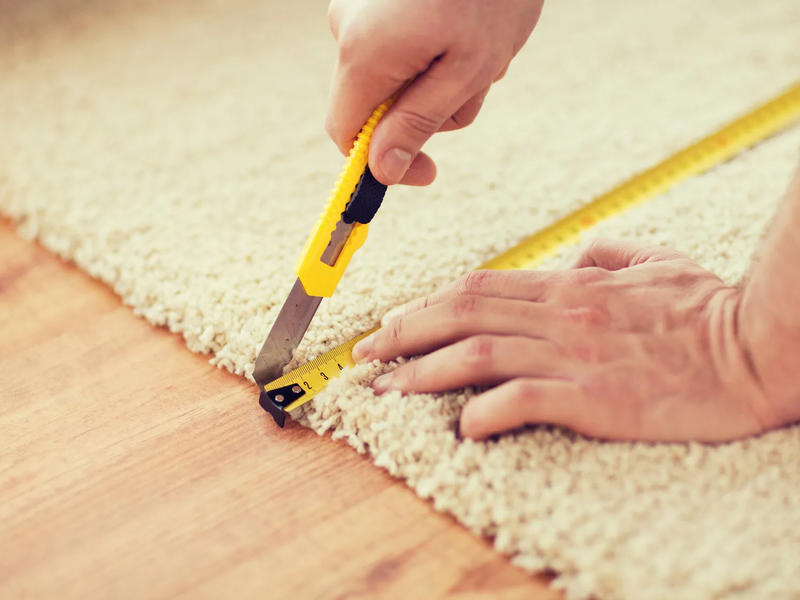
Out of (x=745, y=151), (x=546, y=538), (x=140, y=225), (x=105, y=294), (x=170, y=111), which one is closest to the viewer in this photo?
(x=546, y=538)

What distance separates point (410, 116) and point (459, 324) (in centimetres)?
24

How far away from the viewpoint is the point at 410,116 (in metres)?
0.81

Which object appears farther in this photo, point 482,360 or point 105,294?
point 105,294

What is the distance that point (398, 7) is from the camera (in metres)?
0.78

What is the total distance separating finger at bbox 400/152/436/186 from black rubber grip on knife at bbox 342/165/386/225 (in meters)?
0.16

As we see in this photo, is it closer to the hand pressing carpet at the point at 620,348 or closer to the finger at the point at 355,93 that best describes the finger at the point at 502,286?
the hand pressing carpet at the point at 620,348

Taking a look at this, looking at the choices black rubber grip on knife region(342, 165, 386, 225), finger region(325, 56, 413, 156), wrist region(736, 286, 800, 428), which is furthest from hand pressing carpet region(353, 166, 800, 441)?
finger region(325, 56, 413, 156)

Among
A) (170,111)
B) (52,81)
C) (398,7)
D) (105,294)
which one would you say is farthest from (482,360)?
(52,81)

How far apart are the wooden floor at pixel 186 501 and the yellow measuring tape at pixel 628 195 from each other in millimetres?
81

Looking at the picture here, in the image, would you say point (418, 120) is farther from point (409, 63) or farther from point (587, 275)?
point (587, 275)

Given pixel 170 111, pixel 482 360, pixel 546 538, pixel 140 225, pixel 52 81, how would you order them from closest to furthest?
pixel 546 538, pixel 482 360, pixel 140 225, pixel 170 111, pixel 52 81

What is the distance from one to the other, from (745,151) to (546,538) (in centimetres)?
97

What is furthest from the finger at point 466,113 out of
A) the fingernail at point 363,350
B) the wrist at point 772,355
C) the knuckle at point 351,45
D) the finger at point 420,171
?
the wrist at point 772,355

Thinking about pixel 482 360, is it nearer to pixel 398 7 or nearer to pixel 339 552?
pixel 339 552
